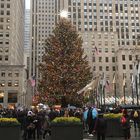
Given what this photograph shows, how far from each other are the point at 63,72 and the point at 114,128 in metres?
23.6

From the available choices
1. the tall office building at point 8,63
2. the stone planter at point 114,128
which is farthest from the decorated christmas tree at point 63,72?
the tall office building at point 8,63

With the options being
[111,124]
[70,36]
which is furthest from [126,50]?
[111,124]

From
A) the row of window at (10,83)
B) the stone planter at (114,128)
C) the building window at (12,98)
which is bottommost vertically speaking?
the stone planter at (114,128)

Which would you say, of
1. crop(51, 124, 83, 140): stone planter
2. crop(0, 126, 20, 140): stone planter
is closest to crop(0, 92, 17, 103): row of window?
crop(0, 126, 20, 140): stone planter

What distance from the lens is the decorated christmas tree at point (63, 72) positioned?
4628 centimetres

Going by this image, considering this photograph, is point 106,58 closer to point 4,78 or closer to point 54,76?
point 4,78

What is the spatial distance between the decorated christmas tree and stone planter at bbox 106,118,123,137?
23.1 metres

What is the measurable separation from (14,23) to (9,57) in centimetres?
1451

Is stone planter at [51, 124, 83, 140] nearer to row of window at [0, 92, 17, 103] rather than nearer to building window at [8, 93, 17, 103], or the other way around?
row of window at [0, 92, 17, 103]

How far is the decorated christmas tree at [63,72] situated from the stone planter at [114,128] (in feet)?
75.7

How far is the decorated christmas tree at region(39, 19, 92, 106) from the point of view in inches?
1822

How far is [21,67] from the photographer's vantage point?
116m

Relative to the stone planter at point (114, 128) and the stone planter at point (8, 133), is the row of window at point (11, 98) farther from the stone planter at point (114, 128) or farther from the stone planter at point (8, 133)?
the stone planter at point (8, 133)

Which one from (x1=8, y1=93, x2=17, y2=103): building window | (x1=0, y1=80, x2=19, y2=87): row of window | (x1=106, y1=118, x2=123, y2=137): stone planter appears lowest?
(x1=106, y1=118, x2=123, y2=137): stone planter
